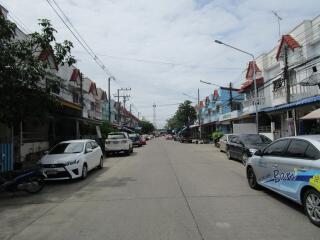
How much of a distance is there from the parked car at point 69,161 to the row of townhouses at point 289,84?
13620 millimetres

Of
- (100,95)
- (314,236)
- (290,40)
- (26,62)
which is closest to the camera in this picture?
(314,236)

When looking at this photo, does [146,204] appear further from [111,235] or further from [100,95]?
[100,95]

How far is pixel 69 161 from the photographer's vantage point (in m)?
12.3

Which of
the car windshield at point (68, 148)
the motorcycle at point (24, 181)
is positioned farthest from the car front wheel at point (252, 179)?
the car windshield at point (68, 148)

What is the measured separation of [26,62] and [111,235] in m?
8.19

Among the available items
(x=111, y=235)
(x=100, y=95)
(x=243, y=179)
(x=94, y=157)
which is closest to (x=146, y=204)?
(x=111, y=235)

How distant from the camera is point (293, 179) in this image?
6.86m

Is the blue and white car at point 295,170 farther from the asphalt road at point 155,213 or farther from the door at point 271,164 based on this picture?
the asphalt road at point 155,213

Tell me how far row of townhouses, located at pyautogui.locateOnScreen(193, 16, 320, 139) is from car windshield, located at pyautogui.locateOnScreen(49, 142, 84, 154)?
13823 millimetres

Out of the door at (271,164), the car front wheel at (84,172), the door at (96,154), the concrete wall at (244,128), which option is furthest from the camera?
the concrete wall at (244,128)

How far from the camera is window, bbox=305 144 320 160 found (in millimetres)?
6352

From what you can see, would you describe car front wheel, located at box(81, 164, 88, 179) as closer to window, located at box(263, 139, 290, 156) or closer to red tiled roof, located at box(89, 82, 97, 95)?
window, located at box(263, 139, 290, 156)

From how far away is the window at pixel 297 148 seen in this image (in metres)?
6.90

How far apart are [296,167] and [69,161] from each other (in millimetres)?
8285
